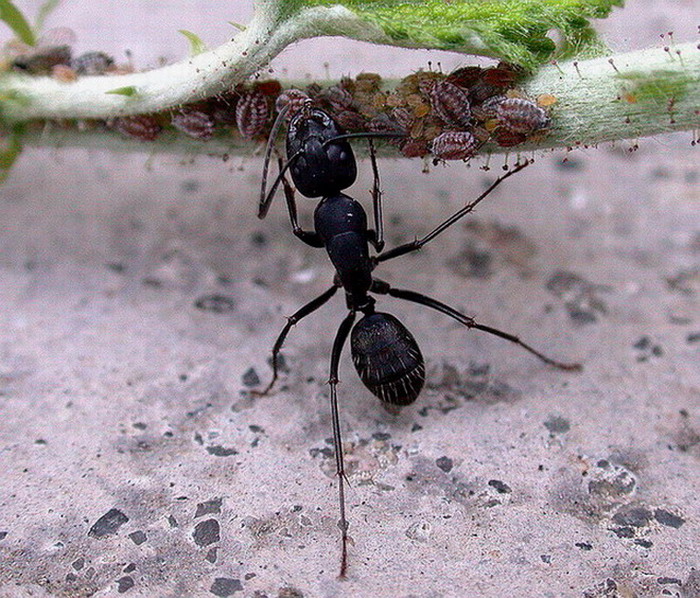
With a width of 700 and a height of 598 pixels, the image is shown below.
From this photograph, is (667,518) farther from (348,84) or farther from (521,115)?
(348,84)

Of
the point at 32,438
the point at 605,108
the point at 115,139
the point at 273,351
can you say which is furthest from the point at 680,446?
the point at 115,139

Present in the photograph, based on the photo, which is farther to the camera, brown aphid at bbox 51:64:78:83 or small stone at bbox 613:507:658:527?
brown aphid at bbox 51:64:78:83

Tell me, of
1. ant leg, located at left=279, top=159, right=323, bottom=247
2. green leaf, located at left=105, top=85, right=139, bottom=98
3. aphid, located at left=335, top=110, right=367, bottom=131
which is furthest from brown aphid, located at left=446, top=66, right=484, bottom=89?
green leaf, located at left=105, top=85, right=139, bottom=98

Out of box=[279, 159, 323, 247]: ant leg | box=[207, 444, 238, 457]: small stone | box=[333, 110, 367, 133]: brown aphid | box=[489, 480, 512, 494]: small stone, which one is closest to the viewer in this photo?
box=[489, 480, 512, 494]: small stone

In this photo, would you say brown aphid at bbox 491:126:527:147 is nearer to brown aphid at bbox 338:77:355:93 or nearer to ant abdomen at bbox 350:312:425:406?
brown aphid at bbox 338:77:355:93

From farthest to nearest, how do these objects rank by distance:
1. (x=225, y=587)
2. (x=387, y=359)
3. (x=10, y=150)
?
(x=10, y=150) < (x=387, y=359) < (x=225, y=587)

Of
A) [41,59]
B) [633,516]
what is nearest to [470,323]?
[633,516]

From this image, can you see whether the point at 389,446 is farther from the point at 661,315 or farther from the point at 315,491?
the point at 661,315

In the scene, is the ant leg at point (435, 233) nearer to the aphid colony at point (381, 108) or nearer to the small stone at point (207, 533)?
the aphid colony at point (381, 108)
